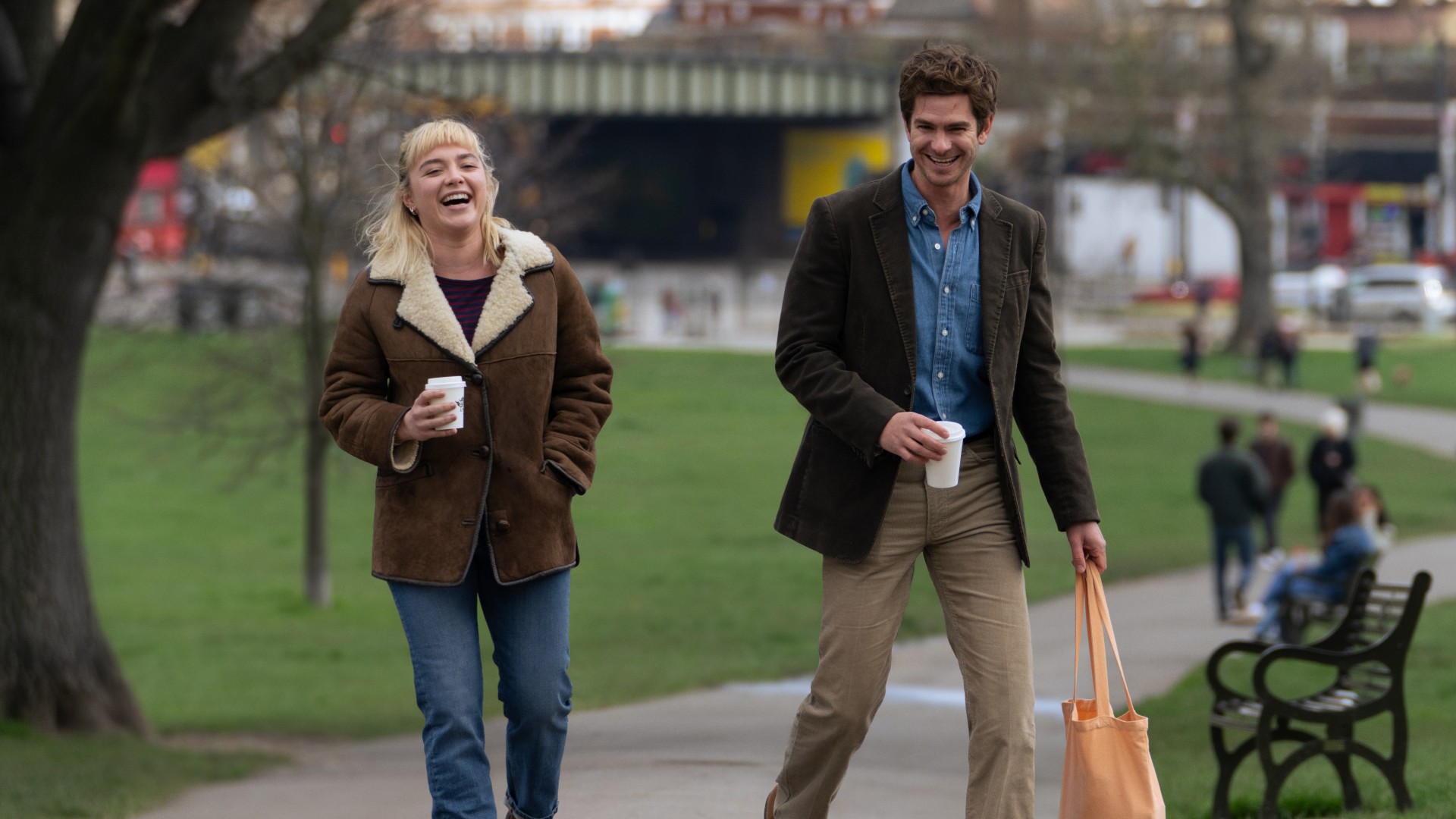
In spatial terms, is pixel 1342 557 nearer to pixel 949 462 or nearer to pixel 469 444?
pixel 949 462

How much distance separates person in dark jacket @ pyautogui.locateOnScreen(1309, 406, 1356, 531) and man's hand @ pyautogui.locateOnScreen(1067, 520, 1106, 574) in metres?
14.3

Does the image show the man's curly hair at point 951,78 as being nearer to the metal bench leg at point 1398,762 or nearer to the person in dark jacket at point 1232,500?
the metal bench leg at point 1398,762

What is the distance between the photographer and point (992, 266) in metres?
3.99

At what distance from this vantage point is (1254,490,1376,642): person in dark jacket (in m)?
11.5

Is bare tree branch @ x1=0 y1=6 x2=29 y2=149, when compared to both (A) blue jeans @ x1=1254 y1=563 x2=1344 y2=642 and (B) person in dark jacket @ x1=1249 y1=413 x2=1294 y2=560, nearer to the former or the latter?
(A) blue jeans @ x1=1254 y1=563 x2=1344 y2=642

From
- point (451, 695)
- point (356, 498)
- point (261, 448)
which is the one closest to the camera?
point (451, 695)

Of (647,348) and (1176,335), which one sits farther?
(1176,335)

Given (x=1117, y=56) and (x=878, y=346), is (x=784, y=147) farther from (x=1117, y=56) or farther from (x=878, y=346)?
(x=878, y=346)

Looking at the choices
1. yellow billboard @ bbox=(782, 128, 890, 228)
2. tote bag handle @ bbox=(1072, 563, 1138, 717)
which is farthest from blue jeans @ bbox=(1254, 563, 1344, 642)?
yellow billboard @ bbox=(782, 128, 890, 228)

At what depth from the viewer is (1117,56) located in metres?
40.9

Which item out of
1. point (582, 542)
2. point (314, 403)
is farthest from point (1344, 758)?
point (582, 542)

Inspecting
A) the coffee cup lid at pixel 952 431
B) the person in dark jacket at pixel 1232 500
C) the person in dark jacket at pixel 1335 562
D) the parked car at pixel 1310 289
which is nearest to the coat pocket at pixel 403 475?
the coffee cup lid at pixel 952 431

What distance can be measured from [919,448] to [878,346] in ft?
1.19

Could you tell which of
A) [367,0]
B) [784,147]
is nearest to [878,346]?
[367,0]
